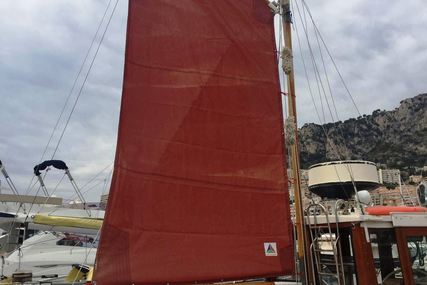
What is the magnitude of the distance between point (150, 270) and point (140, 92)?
2.77 meters

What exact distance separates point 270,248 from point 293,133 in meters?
2.06

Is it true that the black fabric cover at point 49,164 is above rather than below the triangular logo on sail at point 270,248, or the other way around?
above

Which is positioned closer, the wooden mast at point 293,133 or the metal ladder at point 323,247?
the metal ladder at point 323,247

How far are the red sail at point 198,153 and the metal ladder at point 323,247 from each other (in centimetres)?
50

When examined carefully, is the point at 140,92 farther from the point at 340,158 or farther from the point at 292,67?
the point at 340,158

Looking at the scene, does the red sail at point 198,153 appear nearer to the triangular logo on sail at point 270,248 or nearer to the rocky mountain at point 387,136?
the triangular logo on sail at point 270,248

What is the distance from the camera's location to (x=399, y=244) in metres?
7.47

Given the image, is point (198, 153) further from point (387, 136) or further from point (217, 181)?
point (387, 136)

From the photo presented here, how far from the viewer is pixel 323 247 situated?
27.0ft

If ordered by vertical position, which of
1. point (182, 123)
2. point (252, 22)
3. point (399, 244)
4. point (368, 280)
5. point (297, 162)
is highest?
point (252, 22)

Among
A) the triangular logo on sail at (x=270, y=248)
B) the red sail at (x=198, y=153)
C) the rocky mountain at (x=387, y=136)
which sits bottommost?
the triangular logo on sail at (x=270, y=248)

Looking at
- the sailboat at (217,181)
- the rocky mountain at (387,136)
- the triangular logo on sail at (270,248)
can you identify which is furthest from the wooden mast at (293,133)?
the rocky mountain at (387,136)

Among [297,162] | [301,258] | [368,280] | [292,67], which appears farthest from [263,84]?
[368,280]

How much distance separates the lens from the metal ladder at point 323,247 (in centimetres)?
760
